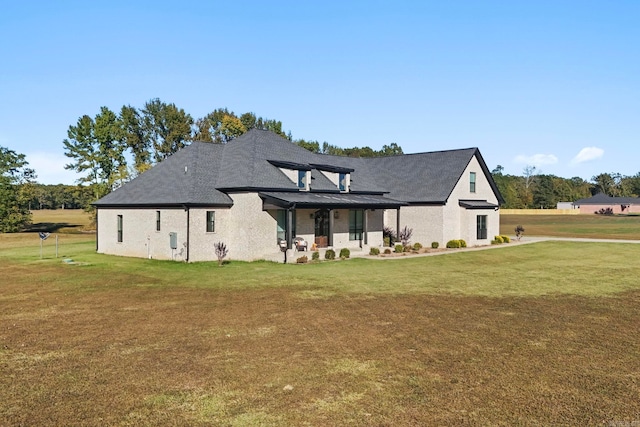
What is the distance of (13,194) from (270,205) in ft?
169

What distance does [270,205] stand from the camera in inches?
1109

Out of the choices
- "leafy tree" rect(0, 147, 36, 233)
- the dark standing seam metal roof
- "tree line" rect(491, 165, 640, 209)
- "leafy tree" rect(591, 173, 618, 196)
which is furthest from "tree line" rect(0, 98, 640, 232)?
"leafy tree" rect(591, 173, 618, 196)

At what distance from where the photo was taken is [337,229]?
109 ft

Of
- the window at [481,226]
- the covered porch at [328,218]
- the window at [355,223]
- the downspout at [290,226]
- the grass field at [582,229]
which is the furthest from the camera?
the grass field at [582,229]

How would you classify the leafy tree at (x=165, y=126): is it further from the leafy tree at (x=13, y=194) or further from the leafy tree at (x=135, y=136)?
the leafy tree at (x=13, y=194)

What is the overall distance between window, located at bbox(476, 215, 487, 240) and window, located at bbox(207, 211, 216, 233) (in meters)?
22.8

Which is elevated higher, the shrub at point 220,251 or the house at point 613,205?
the house at point 613,205

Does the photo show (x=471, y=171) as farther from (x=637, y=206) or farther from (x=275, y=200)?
(x=637, y=206)

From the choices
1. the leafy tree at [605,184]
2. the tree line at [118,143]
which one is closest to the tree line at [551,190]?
the leafy tree at [605,184]

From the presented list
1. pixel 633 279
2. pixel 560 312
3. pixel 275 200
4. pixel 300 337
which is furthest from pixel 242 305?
pixel 633 279

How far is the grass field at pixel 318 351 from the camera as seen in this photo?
7.34 meters

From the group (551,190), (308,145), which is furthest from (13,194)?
(551,190)

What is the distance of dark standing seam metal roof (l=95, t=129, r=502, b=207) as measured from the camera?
1142 inches

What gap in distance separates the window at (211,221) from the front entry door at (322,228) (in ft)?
23.1
